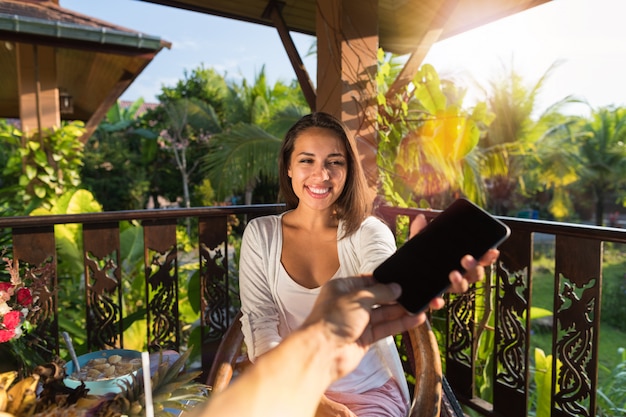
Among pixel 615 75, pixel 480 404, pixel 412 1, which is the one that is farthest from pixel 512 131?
pixel 615 75

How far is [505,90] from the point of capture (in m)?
15.7

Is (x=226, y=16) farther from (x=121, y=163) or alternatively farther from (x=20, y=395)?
(x=121, y=163)

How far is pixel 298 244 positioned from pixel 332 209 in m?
0.16

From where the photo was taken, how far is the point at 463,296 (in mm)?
2250

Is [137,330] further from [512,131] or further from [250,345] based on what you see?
[512,131]

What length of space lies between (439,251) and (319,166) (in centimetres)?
64

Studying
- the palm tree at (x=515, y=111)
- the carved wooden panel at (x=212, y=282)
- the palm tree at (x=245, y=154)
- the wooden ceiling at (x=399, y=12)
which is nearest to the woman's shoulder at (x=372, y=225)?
the carved wooden panel at (x=212, y=282)

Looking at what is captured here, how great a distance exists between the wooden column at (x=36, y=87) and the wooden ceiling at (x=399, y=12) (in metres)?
2.22

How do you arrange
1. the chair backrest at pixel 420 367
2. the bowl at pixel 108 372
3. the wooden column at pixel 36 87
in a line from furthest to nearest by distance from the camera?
the wooden column at pixel 36 87 < the chair backrest at pixel 420 367 < the bowl at pixel 108 372

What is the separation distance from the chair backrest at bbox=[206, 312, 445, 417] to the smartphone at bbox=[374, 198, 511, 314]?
0.53 meters

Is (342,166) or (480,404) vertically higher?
(342,166)

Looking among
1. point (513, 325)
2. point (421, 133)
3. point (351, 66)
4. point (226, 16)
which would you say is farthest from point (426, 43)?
point (513, 325)

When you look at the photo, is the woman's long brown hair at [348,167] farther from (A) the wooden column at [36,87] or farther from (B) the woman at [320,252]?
(A) the wooden column at [36,87]

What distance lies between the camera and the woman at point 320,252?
1.25 m
